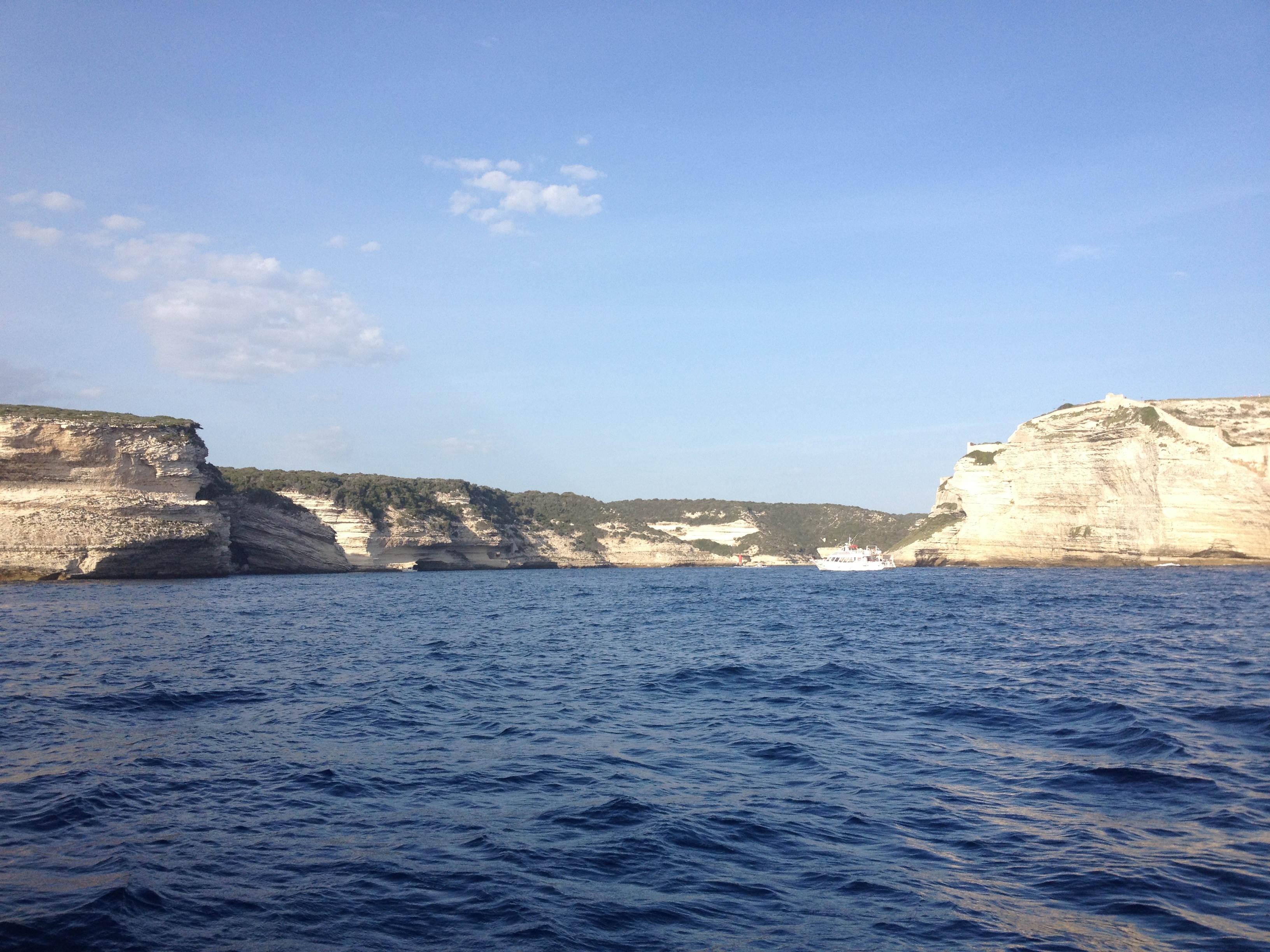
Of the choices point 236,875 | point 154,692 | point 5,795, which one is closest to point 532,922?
point 236,875

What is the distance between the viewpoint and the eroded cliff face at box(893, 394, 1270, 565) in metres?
64.6

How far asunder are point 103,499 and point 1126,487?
79401mm

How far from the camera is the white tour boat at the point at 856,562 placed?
9550cm

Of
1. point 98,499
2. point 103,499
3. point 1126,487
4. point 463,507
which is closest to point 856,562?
point 1126,487

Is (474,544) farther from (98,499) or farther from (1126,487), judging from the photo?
(1126,487)

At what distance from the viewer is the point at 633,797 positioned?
9250mm

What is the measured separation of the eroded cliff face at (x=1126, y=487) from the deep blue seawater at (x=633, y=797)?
52417mm

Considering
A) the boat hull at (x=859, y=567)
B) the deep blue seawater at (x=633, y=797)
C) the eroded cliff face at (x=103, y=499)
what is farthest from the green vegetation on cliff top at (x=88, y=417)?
the boat hull at (x=859, y=567)

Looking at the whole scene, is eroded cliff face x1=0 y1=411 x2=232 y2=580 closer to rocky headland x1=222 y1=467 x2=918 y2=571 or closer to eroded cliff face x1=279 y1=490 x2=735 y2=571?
rocky headland x1=222 y1=467 x2=918 y2=571

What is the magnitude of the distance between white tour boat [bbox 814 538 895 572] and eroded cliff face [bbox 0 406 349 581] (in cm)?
6890

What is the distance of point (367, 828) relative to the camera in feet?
26.5

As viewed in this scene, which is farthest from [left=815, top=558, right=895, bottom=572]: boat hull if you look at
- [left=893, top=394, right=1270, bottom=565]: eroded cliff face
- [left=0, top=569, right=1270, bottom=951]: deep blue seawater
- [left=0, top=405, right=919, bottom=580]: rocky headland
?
[left=0, top=569, right=1270, bottom=951]: deep blue seawater

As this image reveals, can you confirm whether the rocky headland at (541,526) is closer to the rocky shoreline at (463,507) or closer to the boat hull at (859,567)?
the rocky shoreline at (463,507)

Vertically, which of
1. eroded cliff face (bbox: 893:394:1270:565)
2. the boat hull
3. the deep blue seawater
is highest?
eroded cliff face (bbox: 893:394:1270:565)
